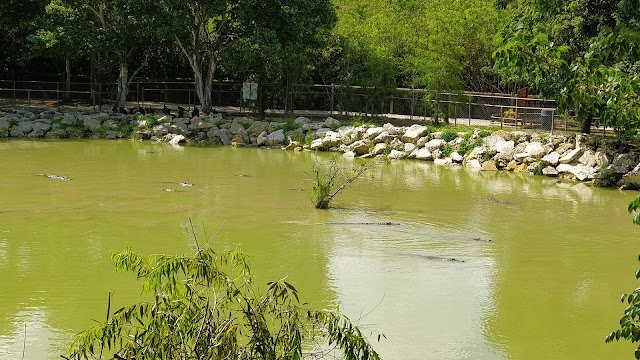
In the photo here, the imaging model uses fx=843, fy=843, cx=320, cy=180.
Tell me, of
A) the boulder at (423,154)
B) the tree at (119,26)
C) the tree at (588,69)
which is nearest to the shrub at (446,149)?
the boulder at (423,154)

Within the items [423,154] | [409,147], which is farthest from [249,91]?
[423,154]

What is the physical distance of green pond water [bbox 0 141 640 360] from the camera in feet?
28.4

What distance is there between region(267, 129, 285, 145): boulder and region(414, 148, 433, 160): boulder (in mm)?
4361

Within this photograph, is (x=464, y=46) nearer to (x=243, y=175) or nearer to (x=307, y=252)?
(x=243, y=175)

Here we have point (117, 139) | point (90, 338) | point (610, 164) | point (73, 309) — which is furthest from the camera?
point (117, 139)

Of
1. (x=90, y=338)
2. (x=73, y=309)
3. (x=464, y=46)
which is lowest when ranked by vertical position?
(x=73, y=309)

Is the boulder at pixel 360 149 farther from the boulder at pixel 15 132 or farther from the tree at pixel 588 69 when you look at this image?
the tree at pixel 588 69

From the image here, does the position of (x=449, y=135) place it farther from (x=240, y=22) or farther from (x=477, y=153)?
(x=240, y=22)

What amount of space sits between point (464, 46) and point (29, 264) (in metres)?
23.2

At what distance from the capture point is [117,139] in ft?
86.0

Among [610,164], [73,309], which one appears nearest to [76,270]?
[73,309]

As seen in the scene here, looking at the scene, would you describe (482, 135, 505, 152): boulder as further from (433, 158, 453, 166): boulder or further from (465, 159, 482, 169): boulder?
(433, 158, 453, 166): boulder

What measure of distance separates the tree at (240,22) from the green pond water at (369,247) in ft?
24.4

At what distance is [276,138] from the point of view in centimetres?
2567
